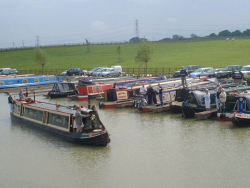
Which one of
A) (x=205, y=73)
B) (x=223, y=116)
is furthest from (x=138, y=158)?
(x=205, y=73)

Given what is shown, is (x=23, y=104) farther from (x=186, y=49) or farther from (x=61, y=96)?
(x=186, y=49)

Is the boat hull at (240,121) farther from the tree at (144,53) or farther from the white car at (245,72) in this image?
the tree at (144,53)

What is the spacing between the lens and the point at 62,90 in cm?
3800

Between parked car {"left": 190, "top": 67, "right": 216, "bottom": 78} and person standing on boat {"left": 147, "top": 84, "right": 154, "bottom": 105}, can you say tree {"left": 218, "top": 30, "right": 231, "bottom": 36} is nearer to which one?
parked car {"left": 190, "top": 67, "right": 216, "bottom": 78}

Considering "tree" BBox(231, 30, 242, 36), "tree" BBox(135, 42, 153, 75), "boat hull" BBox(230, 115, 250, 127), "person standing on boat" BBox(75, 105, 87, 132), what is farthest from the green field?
"tree" BBox(231, 30, 242, 36)

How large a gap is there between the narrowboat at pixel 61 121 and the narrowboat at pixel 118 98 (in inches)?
223

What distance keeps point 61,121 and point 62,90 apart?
1818cm

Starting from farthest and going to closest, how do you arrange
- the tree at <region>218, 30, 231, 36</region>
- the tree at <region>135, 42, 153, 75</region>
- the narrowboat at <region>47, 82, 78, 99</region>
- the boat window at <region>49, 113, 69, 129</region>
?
the tree at <region>218, 30, 231, 36</region> → the tree at <region>135, 42, 153, 75</region> → the narrowboat at <region>47, 82, 78, 99</region> → the boat window at <region>49, 113, 69, 129</region>

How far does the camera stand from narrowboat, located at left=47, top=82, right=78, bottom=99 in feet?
122

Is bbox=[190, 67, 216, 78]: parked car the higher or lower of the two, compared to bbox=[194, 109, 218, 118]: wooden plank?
higher

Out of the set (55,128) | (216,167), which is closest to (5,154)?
(55,128)

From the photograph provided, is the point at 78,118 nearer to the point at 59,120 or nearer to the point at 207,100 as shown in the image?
the point at 59,120

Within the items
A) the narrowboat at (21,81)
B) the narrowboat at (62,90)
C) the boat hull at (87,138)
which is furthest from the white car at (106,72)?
the boat hull at (87,138)

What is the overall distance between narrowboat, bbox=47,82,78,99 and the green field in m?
27.0
